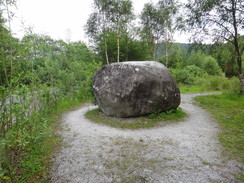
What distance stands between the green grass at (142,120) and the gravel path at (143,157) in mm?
389

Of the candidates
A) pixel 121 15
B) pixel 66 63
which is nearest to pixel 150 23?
pixel 121 15

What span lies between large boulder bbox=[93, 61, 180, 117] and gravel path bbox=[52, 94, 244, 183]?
3.38ft

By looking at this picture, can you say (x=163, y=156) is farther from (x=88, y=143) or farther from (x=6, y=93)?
(x=6, y=93)

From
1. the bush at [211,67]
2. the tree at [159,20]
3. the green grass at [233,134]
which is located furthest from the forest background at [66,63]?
the bush at [211,67]

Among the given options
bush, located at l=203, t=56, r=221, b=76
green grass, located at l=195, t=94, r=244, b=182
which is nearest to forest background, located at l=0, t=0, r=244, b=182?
green grass, located at l=195, t=94, r=244, b=182

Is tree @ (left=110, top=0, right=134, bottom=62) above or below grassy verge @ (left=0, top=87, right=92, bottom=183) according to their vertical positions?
above

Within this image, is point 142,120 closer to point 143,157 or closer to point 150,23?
point 143,157

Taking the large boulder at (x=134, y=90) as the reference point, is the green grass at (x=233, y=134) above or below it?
below

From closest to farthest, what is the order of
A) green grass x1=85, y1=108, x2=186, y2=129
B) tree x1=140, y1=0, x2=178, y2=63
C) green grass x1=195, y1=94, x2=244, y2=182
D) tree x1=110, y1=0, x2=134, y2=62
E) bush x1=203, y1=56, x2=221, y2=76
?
green grass x1=195, y1=94, x2=244, y2=182, green grass x1=85, y1=108, x2=186, y2=129, tree x1=110, y1=0, x2=134, y2=62, tree x1=140, y1=0, x2=178, y2=63, bush x1=203, y1=56, x2=221, y2=76

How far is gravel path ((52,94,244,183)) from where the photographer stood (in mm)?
2402

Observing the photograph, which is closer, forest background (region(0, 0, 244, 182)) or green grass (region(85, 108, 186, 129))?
forest background (region(0, 0, 244, 182))

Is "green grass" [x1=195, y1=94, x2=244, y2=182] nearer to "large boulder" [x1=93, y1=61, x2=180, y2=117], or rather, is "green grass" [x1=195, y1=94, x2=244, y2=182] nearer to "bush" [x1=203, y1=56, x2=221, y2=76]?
"large boulder" [x1=93, y1=61, x2=180, y2=117]

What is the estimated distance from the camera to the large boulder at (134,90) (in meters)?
5.29

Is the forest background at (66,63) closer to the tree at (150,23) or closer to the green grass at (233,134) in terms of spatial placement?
the tree at (150,23)
